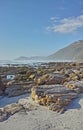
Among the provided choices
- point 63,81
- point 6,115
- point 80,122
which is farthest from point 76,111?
point 63,81

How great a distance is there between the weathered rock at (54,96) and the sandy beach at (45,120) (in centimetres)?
29

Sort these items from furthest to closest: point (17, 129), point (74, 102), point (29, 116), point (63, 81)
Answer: point (63, 81) → point (74, 102) → point (29, 116) → point (17, 129)

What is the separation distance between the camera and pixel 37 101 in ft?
A: 43.0

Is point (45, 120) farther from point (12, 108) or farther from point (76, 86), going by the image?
point (76, 86)

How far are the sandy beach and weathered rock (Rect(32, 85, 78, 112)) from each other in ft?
0.96

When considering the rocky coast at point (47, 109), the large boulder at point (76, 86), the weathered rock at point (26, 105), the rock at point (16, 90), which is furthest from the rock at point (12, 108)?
the large boulder at point (76, 86)

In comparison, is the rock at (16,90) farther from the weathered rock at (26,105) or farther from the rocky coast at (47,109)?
the weathered rock at (26,105)

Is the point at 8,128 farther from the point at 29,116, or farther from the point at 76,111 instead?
the point at 76,111

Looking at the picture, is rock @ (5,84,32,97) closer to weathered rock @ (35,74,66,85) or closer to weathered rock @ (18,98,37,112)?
weathered rock @ (35,74,66,85)

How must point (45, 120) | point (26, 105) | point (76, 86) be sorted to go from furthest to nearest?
point (76, 86) < point (26, 105) < point (45, 120)

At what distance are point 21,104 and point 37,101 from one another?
73cm

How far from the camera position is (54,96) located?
1273 centimetres

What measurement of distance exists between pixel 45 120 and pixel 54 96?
1.67m

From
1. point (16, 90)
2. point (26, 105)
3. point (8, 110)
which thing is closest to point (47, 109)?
point (26, 105)
